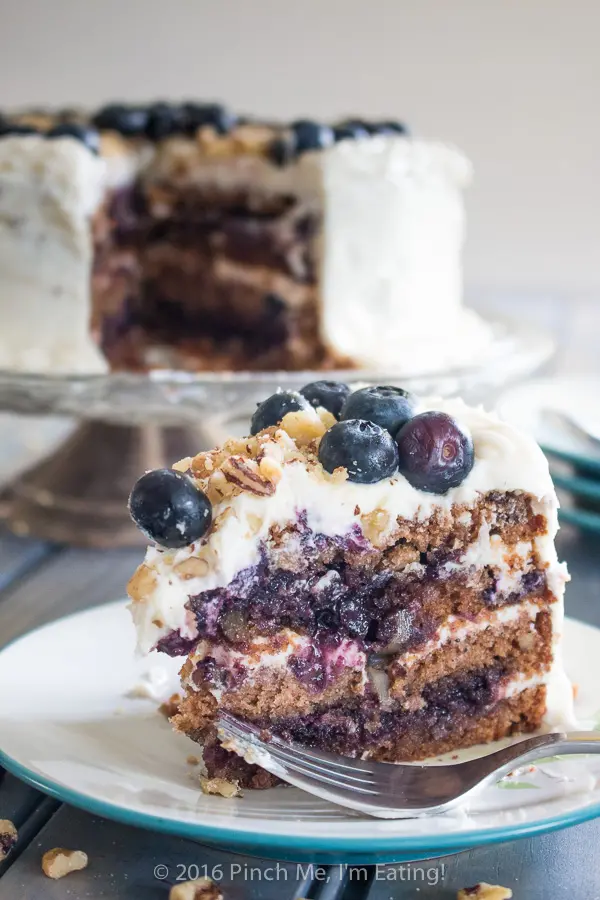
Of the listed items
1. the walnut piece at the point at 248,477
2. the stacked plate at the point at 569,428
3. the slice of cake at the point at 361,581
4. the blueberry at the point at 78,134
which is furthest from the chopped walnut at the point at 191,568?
the blueberry at the point at 78,134

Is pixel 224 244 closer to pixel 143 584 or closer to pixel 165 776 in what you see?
pixel 143 584

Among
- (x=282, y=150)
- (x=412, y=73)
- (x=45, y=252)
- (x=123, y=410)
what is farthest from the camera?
(x=412, y=73)

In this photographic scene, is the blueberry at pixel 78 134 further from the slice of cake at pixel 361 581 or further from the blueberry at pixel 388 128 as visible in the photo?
the slice of cake at pixel 361 581

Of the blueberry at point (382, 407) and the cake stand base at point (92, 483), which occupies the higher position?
the blueberry at point (382, 407)

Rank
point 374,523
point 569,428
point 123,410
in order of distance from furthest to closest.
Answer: point 123,410, point 569,428, point 374,523

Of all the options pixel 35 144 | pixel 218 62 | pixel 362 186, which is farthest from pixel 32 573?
pixel 218 62

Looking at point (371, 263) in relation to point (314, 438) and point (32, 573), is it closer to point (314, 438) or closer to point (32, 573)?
point (32, 573)

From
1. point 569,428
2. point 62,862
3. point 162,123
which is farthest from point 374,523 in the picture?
point 162,123
